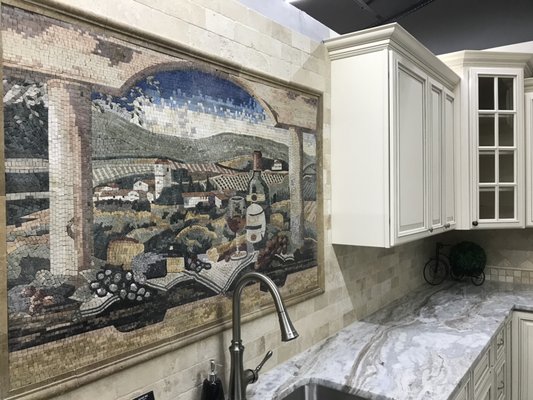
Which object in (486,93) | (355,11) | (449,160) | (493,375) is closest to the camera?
(493,375)

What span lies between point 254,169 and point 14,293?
88 centimetres

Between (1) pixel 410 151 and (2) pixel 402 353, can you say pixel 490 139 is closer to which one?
(1) pixel 410 151

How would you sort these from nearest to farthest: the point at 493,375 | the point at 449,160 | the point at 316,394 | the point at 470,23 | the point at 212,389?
the point at 212,389 → the point at 316,394 → the point at 493,375 → the point at 449,160 → the point at 470,23

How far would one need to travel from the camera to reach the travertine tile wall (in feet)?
3.95

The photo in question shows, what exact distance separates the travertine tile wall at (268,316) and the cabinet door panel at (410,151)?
1.03 feet

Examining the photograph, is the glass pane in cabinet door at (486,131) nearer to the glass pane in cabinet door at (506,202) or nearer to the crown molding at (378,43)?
the glass pane in cabinet door at (506,202)

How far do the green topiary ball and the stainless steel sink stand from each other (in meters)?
2.01

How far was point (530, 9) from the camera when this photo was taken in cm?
289

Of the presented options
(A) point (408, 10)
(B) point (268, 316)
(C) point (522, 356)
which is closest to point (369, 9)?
(A) point (408, 10)

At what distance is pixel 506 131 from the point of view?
2.87m

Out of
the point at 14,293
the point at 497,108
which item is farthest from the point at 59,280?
the point at 497,108

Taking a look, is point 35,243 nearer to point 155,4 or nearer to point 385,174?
point 155,4

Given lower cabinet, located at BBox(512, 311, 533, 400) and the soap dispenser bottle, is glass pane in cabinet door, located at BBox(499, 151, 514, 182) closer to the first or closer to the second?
lower cabinet, located at BBox(512, 311, 533, 400)

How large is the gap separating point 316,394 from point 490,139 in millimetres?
2042
